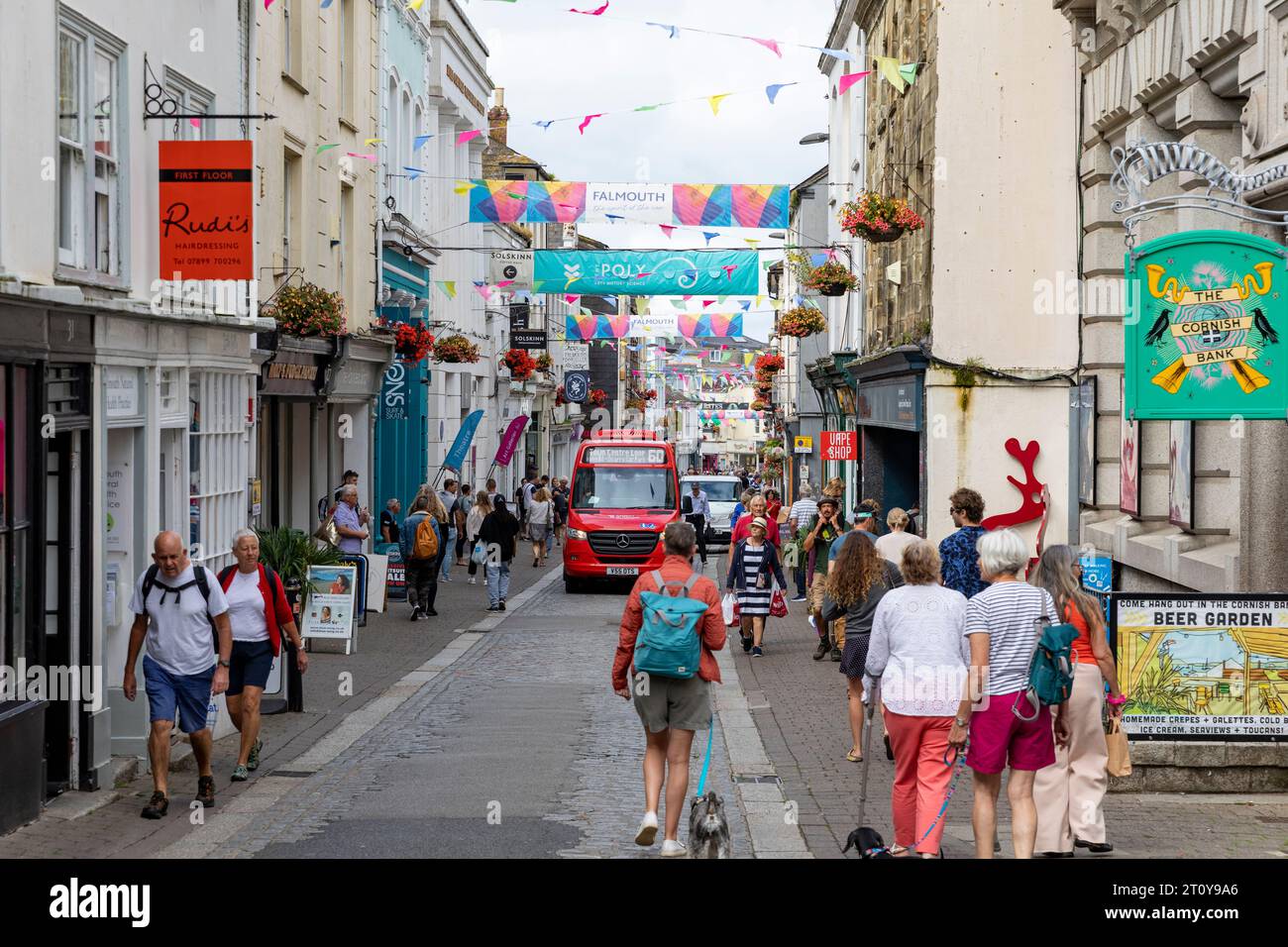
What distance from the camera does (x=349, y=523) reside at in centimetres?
2092

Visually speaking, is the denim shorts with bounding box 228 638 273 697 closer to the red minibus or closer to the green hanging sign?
the green hanging sign

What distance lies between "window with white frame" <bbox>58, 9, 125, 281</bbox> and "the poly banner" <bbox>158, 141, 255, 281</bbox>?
0.62 m

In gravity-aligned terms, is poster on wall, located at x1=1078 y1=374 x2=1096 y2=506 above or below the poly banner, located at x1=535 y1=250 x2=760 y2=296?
below

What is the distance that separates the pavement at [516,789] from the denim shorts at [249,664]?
68 centimetres

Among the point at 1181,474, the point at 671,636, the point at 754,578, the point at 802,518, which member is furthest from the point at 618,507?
the point at 671,636

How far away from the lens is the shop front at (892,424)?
72.3 ft

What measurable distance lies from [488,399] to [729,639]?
27013 mm

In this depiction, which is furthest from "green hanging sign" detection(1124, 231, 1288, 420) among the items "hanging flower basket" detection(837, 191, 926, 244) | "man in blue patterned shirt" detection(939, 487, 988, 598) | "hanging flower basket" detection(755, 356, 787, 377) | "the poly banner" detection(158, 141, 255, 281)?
"hanging flower basket" detection(755, 356, 787, 377)

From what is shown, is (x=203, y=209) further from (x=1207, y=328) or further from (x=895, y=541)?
(x=1207, y=328)

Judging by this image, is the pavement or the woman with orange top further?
the pavement

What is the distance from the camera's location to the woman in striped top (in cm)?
1878

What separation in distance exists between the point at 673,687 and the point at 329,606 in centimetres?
1011

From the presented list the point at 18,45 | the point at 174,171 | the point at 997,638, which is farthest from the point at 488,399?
the point at 997,638

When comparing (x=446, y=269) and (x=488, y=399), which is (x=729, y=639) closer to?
(x=446, y=269)
